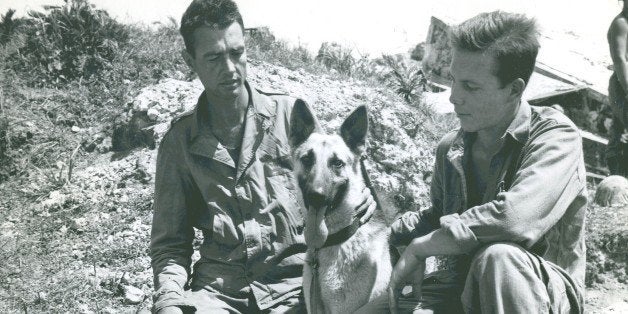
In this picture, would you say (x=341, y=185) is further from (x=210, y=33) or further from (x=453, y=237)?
(x=210, y=33)

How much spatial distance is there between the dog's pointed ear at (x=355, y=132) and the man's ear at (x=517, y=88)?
0.89 meters

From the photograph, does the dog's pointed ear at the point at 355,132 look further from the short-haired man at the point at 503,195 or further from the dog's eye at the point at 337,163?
the short-haired man at the point at 503,195

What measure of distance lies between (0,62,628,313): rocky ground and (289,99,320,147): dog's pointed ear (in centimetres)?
118

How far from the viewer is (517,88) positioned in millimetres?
3203

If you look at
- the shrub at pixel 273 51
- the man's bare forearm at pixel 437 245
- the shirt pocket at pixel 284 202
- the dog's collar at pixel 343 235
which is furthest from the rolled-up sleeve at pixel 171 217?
the shrub at pixel 273 51

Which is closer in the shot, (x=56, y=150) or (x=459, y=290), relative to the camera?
(x=459, y=290)

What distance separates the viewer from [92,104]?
24.8 ft

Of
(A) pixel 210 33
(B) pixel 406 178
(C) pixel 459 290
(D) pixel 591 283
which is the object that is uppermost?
(A) pixel 210 33

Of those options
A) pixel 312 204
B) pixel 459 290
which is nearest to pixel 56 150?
pixel 312 204

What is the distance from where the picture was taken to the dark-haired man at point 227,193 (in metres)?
3.99

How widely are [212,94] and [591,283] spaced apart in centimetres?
412

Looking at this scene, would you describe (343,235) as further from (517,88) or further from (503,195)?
(517,88)

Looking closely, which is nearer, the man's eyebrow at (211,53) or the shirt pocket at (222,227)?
the shirt pocket at (222,227)

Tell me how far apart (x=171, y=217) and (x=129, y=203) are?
2458 mm
